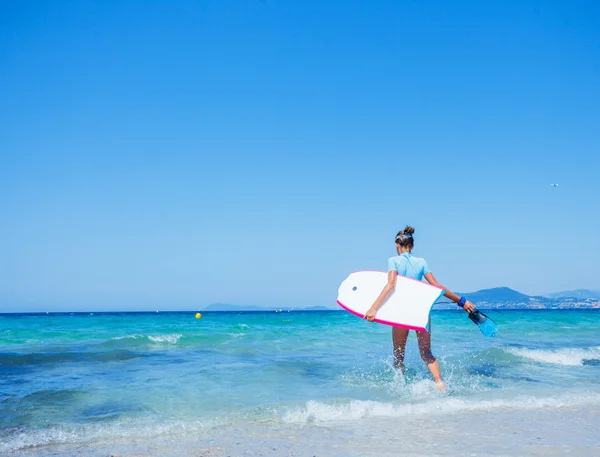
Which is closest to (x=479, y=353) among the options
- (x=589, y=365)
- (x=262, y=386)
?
(x=589, y=365)

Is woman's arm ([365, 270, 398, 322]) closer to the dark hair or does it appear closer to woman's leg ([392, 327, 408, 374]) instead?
the dark hair

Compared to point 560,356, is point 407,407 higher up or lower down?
higher up

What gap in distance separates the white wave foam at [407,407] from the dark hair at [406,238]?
6.45 feet

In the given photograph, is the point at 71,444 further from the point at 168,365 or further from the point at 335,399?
the point at 168,365

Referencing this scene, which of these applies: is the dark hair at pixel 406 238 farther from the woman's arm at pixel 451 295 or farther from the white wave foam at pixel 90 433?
the white wave foam at pixel 90 433

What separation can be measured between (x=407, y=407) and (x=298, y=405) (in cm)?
119

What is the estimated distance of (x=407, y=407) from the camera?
17.5 feet

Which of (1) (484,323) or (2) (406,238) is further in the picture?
(1) (484,323)

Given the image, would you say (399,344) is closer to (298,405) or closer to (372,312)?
(372,312)

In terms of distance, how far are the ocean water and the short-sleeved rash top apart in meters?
1.42

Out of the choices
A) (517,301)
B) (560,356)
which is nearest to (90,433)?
(560,356)

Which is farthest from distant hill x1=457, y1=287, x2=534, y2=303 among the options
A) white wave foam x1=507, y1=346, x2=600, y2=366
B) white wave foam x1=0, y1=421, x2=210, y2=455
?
white wave foam x1=0, y1=421, x2=210, y2=455

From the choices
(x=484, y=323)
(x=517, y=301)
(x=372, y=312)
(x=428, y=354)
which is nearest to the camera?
(x=372, y=312)

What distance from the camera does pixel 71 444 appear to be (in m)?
4.34
